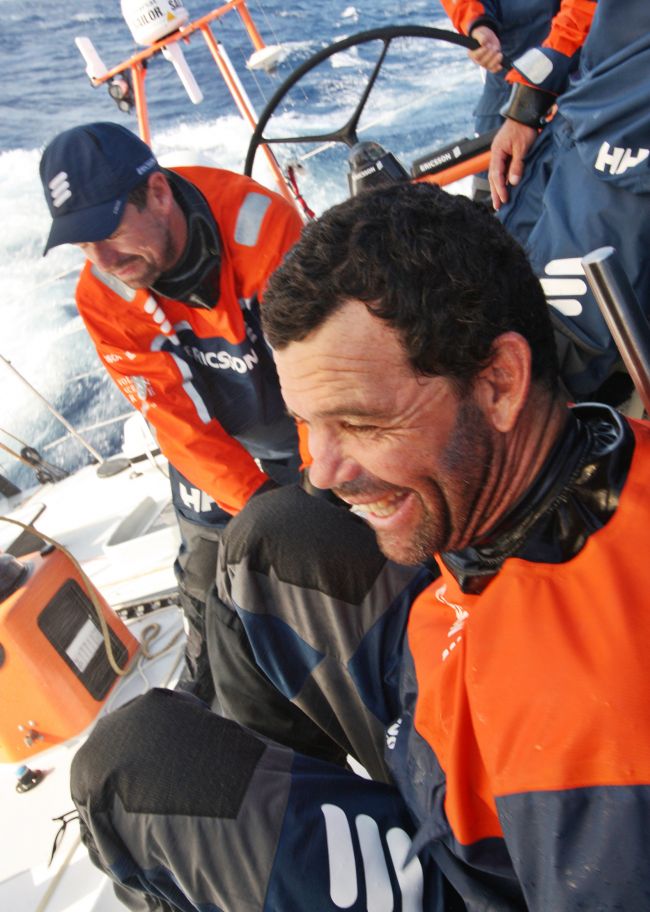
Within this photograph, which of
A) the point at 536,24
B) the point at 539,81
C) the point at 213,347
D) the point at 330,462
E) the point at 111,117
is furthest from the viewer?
the point at 111,117

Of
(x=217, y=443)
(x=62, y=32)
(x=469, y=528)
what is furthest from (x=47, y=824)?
(x=62, y=32)

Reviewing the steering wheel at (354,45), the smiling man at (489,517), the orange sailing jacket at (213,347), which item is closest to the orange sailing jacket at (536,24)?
the steering wheel at (354,45)

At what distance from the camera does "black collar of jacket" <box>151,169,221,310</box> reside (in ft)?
4.87

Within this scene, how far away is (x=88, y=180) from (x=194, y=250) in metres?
0.26

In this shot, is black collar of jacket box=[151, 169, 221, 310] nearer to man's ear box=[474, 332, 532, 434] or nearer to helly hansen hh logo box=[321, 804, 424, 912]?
man's ear box=[474, 332, 532, 434]

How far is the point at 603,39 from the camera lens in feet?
3.00

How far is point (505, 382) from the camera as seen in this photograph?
0.64 metres

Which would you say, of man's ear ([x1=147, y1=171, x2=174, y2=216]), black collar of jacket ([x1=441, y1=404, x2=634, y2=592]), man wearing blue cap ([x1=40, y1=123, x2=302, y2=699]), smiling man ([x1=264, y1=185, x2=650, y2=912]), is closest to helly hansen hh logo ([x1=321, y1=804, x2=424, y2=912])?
smiling man ([x1=264, y1=185, x2=650, y2=912])

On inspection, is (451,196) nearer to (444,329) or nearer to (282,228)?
(444,329)

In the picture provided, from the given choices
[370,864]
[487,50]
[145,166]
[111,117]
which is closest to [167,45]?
[487,50]

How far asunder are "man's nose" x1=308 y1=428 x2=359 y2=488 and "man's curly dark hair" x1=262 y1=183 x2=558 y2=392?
12 cm

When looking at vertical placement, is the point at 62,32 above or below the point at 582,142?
above

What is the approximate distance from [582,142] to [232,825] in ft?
3.38

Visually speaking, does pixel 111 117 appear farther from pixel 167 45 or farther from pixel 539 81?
pixel 539 81
